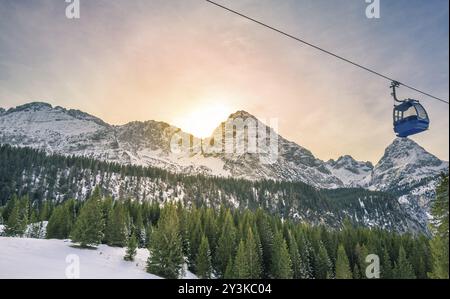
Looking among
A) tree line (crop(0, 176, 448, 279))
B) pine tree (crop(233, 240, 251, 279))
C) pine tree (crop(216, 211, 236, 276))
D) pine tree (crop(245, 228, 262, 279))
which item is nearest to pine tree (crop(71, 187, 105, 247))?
tree line (crop(0, 176, 448, 279))

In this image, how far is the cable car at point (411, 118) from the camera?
2056 cm

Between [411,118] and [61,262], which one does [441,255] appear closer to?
[411,118]

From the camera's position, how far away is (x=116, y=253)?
47781 millimetres

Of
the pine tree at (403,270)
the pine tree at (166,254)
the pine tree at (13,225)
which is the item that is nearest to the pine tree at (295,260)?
the pine tree at (403,270)

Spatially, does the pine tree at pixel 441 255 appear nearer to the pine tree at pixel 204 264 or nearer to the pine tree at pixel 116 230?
the pine tree at pixel 204 264

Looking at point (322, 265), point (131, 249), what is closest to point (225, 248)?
point (131, 249)

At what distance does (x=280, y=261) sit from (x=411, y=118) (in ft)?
120

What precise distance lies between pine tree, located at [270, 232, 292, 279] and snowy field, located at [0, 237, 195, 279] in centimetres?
2142

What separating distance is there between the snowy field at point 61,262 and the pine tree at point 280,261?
21421 mm
